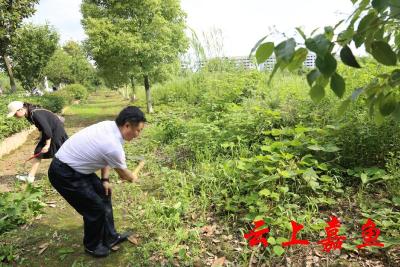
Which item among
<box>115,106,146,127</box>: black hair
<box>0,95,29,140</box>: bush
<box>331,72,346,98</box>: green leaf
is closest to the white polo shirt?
<box>115,106,146,127</box>: black hair

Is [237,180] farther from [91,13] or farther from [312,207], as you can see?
[91,13]

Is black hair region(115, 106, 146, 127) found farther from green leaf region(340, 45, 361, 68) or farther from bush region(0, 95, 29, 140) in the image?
bush region(0, 95, 29, 140)

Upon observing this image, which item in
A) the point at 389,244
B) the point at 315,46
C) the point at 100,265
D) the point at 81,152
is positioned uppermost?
the point at 315,46

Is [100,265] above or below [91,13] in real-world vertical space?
below

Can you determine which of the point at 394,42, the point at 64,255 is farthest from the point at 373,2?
the point at 64,255

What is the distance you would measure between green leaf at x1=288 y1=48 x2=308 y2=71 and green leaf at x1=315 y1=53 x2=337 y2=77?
0.28 ft

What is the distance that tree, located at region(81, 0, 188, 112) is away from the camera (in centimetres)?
1216

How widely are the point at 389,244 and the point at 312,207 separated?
81cm

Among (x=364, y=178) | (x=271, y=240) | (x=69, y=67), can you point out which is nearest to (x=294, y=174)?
(x=364, y=178)

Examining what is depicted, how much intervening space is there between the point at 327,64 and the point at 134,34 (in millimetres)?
12518

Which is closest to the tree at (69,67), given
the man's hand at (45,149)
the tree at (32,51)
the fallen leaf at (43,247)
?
the tree at (32,51)

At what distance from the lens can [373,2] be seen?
97 cm

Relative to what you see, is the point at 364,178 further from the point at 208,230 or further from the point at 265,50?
the point at 265,50

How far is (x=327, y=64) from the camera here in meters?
0.95
